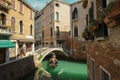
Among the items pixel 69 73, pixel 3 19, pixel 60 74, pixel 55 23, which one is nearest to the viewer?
pixel 3 19

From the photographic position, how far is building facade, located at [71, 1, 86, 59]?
28781 mm

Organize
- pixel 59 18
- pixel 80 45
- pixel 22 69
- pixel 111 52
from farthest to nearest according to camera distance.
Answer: pixel 59 18, pixel 80 45, pixel 22 69, pixel 111 52

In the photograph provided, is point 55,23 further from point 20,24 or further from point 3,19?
point 3,19

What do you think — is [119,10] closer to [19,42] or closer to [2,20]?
[2,20]

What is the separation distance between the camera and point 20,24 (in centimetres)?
2109

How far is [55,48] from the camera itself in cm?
3002

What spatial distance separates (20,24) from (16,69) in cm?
795

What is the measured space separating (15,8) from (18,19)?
1.51 metres

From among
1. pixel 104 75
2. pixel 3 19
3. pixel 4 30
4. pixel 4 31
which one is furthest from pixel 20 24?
pixel 104 75

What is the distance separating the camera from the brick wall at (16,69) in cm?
1199

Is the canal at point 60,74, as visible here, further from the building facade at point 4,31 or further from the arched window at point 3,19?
the arched window at point 3,19

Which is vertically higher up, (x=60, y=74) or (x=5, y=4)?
(x=5, y=4)

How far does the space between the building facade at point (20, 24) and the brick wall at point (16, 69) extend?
158 cm

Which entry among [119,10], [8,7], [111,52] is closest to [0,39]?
[8,7]
